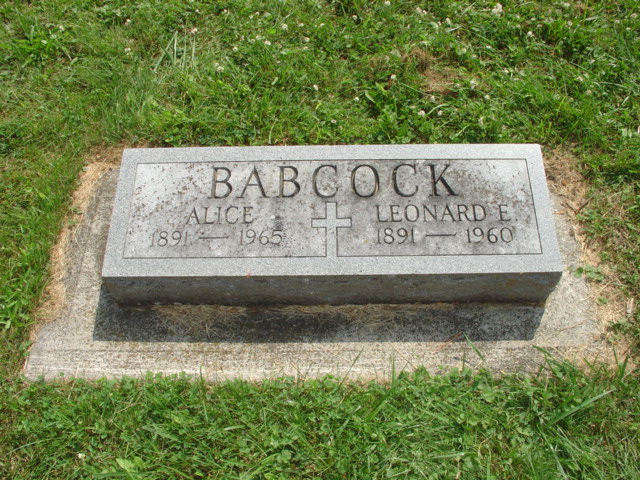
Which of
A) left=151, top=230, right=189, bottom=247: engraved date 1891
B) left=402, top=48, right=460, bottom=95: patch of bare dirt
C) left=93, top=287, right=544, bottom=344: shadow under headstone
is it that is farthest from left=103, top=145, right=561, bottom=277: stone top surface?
left=402, top=48, right=460, bottom=95: patch of bare dirt

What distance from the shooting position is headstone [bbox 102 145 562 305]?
2.80 meters

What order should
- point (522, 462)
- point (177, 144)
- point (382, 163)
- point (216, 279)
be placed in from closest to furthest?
point (522, 462), point (216, 279), point (382, 163), point (177, 144)

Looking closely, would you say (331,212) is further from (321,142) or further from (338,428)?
(338,428)

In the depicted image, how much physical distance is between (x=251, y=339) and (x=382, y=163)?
3.93ft

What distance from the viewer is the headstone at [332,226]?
9.18ft

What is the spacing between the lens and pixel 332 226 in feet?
9.49

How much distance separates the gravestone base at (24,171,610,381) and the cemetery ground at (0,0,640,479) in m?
0.11

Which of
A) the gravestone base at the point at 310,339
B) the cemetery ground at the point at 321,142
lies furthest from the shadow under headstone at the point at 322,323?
the cemetery ground at the point at 321,142

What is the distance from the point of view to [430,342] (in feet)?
9.69

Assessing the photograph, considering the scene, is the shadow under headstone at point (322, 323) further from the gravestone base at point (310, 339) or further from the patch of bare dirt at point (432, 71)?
the patch of bare dirt at point (432, 71)

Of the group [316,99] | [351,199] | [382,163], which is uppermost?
[316,99]

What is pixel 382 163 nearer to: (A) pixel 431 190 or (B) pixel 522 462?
(A) pixel 431 190

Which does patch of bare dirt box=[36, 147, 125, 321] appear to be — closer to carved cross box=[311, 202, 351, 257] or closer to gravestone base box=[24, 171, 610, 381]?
gravestone base box=[24, 171, 610, 381]

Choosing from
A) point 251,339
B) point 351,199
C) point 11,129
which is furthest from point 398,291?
point 11,129
